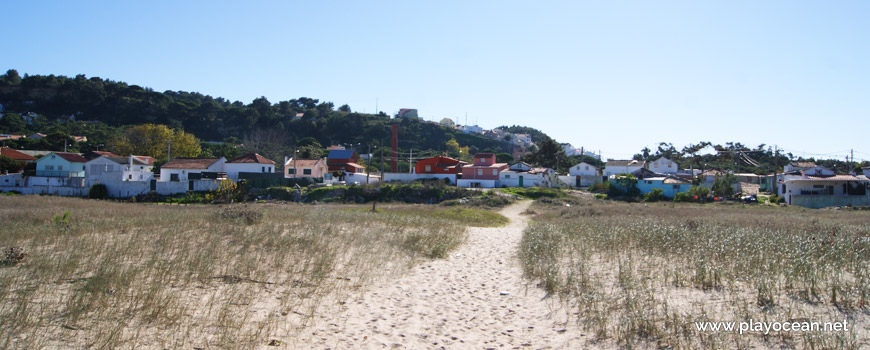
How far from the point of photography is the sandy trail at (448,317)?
7.42 meters

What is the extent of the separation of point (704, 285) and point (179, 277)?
1119 centimetres

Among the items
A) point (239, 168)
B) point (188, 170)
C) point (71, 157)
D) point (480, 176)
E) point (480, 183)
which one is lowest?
point (480, 183)

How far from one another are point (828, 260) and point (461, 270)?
893 centimetres

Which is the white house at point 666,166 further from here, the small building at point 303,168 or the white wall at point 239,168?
the white wall at point 239,168

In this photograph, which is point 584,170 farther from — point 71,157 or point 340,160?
point 71,157

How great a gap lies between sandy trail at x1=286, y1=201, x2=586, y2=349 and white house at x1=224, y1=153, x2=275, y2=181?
48.8 meters

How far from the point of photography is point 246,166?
183 feet

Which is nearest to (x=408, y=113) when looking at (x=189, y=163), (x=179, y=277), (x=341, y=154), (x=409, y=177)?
(x=341, y=154)

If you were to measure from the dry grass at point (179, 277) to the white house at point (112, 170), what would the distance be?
4020cm

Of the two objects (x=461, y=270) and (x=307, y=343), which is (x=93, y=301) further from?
(x=461, y=270)

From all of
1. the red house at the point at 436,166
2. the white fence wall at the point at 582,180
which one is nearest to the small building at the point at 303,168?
the red house at the point at 436,166

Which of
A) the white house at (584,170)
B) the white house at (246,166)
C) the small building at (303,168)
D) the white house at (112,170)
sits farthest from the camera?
the white house at (584,170)

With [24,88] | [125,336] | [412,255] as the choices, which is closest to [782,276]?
[412,255]

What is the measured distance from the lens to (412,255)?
46.4 feet
